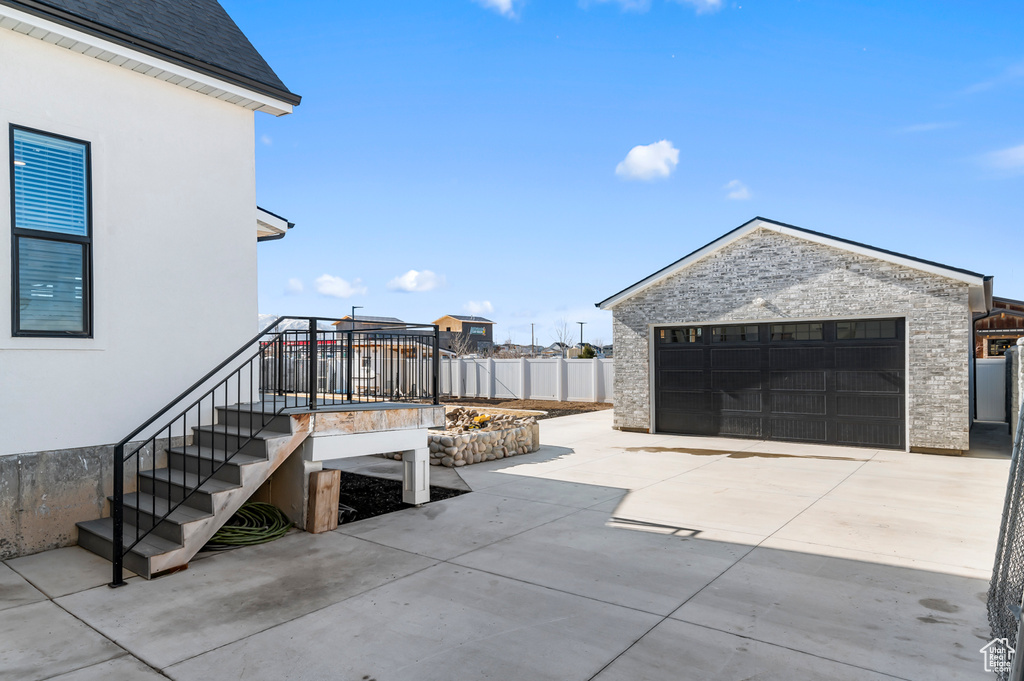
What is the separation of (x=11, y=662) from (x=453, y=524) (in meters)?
3.51

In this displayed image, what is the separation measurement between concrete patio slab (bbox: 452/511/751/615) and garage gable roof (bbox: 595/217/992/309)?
7510 mm

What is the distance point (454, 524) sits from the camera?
5855mm

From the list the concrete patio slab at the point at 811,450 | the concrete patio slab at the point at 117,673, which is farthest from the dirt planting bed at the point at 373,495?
the concrete patio slab at the point at 811,450

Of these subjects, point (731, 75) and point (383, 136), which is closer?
point (731, 75)

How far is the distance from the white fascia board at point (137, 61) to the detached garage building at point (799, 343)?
8.42 metres

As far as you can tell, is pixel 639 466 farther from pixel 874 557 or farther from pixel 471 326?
pixel 471 326

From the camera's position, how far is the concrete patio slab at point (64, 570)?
4164 mm

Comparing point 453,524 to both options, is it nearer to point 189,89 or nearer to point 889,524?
point 889,524

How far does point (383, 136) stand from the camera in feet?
50.2

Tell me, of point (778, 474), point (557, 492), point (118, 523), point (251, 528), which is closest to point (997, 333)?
point (778, 474)

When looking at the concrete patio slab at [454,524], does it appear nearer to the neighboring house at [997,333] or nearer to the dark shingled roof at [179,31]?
the dark shingled roof at [179,31]

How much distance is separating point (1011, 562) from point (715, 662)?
194cm

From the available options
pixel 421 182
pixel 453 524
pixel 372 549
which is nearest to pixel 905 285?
pixel 453 524

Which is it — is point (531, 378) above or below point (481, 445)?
above
